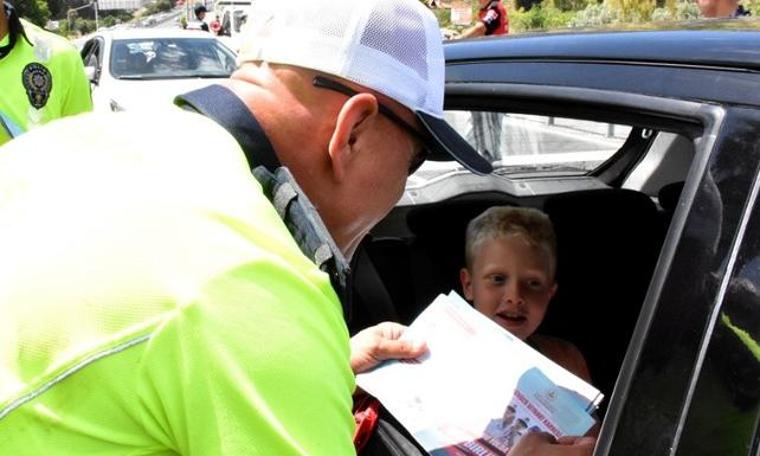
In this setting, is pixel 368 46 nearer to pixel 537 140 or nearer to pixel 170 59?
pixel 537 140

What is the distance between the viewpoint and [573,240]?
95.7 inches

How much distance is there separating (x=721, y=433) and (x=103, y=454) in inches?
29.8

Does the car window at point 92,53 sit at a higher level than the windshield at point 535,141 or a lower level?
lower

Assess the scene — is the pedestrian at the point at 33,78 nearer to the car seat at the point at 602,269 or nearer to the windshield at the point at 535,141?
the windshield at the point at 535,141

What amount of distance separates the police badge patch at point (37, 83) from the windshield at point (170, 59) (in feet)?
19.0

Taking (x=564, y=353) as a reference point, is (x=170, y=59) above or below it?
below

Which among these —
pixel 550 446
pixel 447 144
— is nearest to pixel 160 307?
pixel 447 144

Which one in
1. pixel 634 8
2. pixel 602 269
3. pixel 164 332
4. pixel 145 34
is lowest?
pixel 634 8

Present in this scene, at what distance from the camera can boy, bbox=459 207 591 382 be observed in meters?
2.12

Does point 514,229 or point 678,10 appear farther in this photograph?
point 678,10

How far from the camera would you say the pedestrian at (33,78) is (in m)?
2.61

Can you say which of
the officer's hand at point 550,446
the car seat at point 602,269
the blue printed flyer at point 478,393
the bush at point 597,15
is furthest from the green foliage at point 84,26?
the officer's hand at point 550,446

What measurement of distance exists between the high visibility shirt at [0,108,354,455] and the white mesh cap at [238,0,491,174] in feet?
1.06

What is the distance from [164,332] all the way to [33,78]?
2.24 meters
